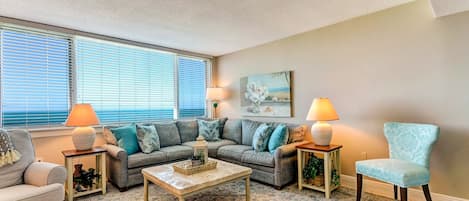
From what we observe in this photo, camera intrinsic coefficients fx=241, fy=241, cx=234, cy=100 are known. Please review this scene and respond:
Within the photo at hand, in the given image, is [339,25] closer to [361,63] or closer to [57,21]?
[361,63]

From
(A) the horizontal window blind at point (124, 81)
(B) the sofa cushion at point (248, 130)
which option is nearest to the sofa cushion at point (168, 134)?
(A) the horizontal window blind at point (124, 81)

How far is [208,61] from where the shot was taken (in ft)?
17.8

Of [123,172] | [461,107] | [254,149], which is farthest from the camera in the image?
[254,149]

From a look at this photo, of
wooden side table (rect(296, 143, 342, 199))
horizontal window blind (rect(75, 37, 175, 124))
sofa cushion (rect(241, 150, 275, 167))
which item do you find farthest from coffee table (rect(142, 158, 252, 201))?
horizontal window blind (rect(75, 37, 175, 124))

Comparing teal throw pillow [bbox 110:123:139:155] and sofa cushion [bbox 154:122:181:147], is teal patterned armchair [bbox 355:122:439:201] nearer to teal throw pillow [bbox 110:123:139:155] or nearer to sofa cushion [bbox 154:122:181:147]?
sofa cushion [bbox 154:122:181:147]

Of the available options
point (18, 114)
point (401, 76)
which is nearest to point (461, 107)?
point (401, 76)

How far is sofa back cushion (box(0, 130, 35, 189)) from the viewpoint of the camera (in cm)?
226

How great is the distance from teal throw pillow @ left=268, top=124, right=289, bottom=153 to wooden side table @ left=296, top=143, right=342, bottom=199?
0.27m

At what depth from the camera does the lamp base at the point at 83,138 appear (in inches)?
121

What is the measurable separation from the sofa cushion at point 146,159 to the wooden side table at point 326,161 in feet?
6.30

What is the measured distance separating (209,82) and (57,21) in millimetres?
2939

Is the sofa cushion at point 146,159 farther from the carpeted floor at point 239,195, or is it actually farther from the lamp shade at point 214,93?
the lamp shade at point 214,93

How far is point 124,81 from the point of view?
414 cm

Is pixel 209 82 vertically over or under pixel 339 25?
under
